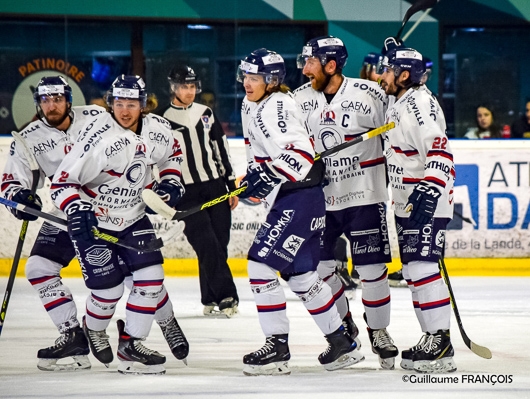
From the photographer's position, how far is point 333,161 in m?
4.49

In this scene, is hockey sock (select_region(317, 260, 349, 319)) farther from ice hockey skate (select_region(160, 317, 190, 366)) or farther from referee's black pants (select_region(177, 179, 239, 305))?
referee's black pants (select_region(177, 179, 239, 305))

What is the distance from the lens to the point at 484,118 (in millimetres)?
8359

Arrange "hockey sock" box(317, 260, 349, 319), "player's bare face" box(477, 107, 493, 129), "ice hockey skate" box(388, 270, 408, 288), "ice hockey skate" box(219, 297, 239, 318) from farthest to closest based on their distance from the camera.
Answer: "player's bare face" box(477, 107, 493, 129), "ice hockey skate" box(388, 270, 408, 288), "ice hockey skate" box(219, 297, 239, 318), "hockey sock" box(317, 260, 349, 319)

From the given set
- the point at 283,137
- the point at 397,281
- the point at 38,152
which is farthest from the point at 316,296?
the point at 397,281

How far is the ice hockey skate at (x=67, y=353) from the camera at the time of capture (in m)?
4.30

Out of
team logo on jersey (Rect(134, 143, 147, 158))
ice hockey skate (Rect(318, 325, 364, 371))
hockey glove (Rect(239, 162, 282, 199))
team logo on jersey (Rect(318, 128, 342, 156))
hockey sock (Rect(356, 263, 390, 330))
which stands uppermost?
team logo on jersey (Rect(318, 128, 342, 156))

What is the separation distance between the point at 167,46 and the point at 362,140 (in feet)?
14.7

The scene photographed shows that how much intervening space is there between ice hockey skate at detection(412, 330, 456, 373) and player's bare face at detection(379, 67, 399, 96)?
93cm

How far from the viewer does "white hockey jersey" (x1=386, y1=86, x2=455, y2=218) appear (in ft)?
13.5

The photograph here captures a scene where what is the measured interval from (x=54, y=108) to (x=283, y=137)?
39.0 inches

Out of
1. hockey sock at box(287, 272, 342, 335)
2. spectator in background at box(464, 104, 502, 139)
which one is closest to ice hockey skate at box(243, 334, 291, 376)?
hockey sock at box(287, 272, 342, 335)

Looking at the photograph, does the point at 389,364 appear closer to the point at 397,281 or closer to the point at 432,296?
the point at 432,296

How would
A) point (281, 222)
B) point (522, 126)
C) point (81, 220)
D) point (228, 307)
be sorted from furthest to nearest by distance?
point (522, 126)
point (228, 307)
point (281, 222)
point (81, 220)

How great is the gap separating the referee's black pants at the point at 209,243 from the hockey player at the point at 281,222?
5.91 feet
